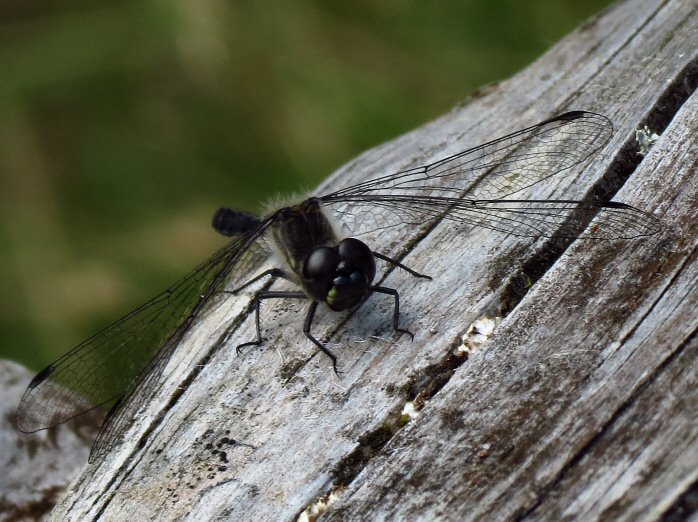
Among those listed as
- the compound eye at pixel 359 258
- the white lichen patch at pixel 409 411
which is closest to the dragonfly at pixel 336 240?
the compound eye at pixel 359 258

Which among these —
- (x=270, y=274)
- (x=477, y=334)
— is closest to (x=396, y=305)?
(x=477, y=334)

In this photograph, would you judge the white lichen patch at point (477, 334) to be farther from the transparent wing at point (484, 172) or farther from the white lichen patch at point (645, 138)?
the white lichen patch at point (645, 138)

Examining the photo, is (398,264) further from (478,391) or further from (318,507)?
(318,507)

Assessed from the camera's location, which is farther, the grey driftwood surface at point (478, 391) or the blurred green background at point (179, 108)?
the blurred green background at point (179, 108)

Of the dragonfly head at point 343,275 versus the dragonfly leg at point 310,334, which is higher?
the dragonfly head at point 343,275

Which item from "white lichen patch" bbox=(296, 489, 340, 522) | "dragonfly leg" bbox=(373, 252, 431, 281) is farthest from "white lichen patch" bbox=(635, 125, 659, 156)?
"white lichen patch" bbox=(296, 489, 340, 522)

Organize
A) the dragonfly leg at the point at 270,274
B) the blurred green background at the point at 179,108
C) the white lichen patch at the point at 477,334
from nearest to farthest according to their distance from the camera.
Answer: the white lichen patch at the point at 477,334 < the dragonfly leg at the point at 270,274 < the blurred green background at the point at 179,108

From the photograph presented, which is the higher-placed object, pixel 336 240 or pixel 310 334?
pixel 336 240
